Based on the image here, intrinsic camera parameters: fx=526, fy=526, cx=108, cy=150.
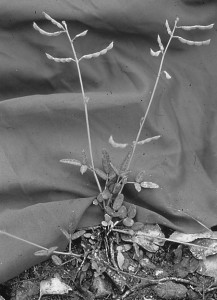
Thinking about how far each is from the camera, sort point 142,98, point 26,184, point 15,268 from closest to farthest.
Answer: point 15,268 < point 26,184 < point 142,98

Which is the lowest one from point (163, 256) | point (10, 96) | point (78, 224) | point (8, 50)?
point (163, 256)

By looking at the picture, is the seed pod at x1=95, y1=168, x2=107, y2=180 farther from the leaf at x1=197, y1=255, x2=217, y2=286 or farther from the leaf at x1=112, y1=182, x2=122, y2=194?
the leaf at x1=197, y1=255, x2=217, y2=286

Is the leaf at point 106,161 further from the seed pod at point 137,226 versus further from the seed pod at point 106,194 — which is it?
the seed pod at point 137,226

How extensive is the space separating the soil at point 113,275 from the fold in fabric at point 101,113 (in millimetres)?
70

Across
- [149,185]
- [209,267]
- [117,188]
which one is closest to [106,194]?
[117,188]

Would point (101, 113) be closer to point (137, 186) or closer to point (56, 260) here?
point (137, 186)

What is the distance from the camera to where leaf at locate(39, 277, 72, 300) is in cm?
150

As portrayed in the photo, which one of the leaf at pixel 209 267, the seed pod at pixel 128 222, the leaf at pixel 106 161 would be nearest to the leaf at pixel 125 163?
the leaf at pixel 106 161

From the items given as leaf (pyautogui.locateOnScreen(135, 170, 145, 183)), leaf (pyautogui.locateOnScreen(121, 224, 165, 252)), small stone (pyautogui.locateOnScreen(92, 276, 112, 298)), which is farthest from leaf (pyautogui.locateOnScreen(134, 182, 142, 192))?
small stone (pyautogui.locateOnScreen(92, 276, 112, 298))

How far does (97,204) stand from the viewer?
1601 mm

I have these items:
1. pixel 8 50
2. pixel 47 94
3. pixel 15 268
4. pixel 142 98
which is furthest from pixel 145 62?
pixel 15 268

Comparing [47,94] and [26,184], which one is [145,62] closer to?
[47,94]

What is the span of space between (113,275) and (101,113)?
521mm

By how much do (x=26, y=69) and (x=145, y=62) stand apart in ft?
1.33
